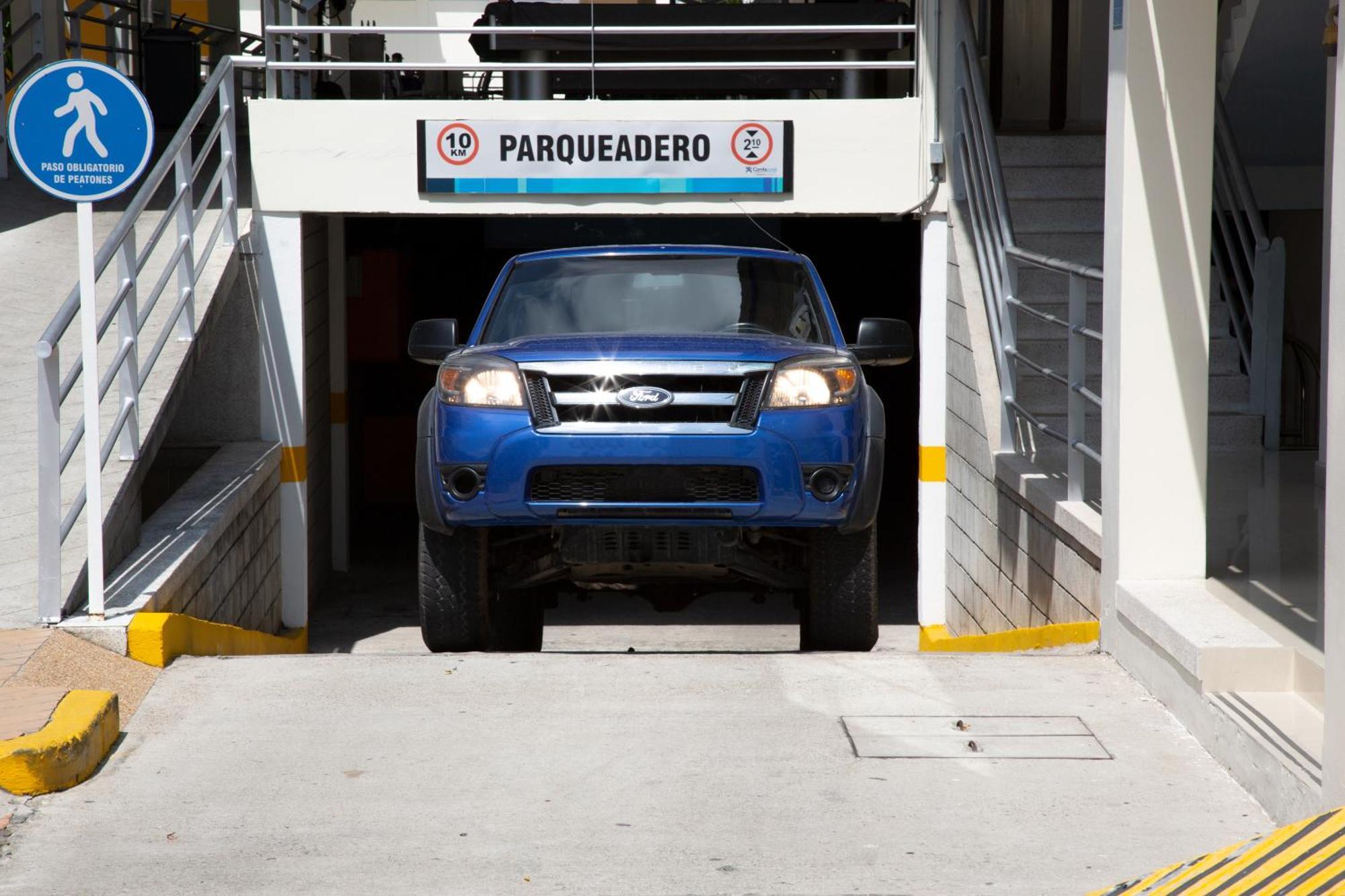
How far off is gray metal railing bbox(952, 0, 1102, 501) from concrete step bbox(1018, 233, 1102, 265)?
19 centimetres

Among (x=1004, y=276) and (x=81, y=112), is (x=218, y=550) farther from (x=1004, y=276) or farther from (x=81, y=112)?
(x=1004, y=276)

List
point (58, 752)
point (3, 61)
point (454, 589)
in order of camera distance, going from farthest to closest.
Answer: point (3, 61) < point (454, 589) < point (58, 752)

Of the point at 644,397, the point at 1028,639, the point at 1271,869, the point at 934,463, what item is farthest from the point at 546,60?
the point at 1271,869

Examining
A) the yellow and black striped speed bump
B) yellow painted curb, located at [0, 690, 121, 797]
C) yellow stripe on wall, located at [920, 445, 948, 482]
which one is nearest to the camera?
the yellow and black striped speed bump

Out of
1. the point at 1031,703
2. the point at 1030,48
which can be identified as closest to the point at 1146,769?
the point at 1031,703

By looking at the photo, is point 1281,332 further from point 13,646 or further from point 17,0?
point 17,0

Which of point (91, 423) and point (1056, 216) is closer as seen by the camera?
point (91, 423)

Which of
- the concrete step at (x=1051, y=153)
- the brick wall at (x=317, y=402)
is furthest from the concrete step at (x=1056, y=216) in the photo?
the brick wall at (x=317, y=402)

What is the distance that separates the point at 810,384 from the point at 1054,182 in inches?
208

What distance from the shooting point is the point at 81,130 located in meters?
5.88

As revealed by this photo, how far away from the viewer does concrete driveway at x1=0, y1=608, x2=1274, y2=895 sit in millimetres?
4055

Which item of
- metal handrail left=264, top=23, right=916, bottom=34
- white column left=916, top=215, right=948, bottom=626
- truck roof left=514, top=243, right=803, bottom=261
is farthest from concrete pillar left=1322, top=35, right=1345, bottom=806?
white column left=916, top=215, right=948, bottom=626

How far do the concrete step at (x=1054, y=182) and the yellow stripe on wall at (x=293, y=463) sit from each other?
5241 mm

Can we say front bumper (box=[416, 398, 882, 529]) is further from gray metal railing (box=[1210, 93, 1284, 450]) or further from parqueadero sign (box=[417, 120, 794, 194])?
parqueadero sign (box=[417, 120, 794, 194])
